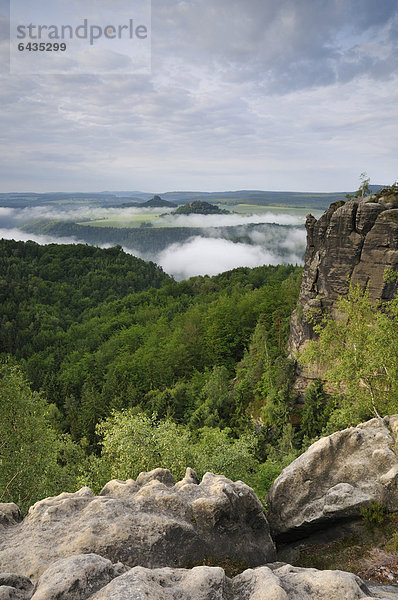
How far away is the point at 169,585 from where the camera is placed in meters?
9.82

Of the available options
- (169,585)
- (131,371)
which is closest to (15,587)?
(169,585)

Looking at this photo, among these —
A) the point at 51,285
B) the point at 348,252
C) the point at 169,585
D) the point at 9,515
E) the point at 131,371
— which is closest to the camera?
the point at 169,585

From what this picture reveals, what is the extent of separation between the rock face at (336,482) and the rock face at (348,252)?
21946mm

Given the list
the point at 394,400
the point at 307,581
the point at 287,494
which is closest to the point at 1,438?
the point at 287,494

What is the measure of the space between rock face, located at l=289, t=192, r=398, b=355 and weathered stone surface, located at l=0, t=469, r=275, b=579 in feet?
90.6

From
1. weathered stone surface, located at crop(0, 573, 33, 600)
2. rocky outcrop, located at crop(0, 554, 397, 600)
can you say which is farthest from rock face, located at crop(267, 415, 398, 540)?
weathered stone surface, located at crop(0, 573, 33, 600)

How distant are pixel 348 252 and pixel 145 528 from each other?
3978 centimetres

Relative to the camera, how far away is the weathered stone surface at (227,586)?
29.3ft

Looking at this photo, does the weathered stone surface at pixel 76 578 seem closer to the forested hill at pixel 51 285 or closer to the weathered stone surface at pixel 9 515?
the weathered stone surface at pixel 9 515

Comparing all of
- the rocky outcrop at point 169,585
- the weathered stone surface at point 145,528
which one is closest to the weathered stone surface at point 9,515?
the weathered stone surface at point 145,528

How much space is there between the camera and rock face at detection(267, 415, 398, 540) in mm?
16641

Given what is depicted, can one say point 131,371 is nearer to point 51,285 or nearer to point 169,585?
point 169,585

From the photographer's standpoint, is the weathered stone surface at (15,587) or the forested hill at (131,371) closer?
the weathered stone surface at (15,587)

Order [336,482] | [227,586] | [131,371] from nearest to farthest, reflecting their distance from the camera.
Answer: [227,586] → [336,482] → [131,371]
